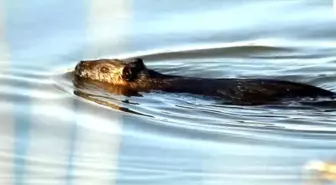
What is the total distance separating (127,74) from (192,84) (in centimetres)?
64

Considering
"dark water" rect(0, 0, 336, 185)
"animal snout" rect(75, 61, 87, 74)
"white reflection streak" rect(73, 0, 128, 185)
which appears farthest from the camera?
"animal snout" rect(75, 61, 87, 74)

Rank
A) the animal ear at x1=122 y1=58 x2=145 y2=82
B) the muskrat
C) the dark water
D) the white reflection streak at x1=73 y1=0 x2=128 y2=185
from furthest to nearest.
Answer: the animal ear at x1=122 y1=58 x2=145 y2=82 < the muskrat < the dark water < the white reflection streak at x1=73 y1=0 x2=128 y2=185

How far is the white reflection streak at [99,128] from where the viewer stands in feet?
20.1

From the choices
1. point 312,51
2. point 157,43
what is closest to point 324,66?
point 312,51

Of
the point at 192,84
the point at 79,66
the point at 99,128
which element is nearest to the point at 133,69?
the point at 79,66

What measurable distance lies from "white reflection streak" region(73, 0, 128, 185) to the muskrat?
1.59 ft

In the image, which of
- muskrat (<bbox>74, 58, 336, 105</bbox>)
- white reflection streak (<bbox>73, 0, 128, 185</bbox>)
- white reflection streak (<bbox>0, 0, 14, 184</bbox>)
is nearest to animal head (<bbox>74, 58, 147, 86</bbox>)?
muskrat (<bbox>74, 58, 336, 105</bbox>)

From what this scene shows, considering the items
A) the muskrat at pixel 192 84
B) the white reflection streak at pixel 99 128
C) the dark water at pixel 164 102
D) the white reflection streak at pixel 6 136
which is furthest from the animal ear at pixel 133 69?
the white reflection streak at pixel 6 136

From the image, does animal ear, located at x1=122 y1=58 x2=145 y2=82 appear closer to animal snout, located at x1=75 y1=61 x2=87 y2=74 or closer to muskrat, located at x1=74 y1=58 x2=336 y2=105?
muskrat, located at x1=74 y1=58 x2=336 y2=105

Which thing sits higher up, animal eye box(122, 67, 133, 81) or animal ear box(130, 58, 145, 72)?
animal ear box(130, 58, 145, 72)

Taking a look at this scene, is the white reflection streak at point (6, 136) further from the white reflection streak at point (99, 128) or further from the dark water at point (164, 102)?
the white reflection streak at point (99, 128)

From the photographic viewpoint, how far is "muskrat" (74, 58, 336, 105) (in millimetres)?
7652

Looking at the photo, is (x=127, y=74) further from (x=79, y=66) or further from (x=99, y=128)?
(x=99, y=128)

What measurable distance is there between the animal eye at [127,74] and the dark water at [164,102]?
0.27 m
